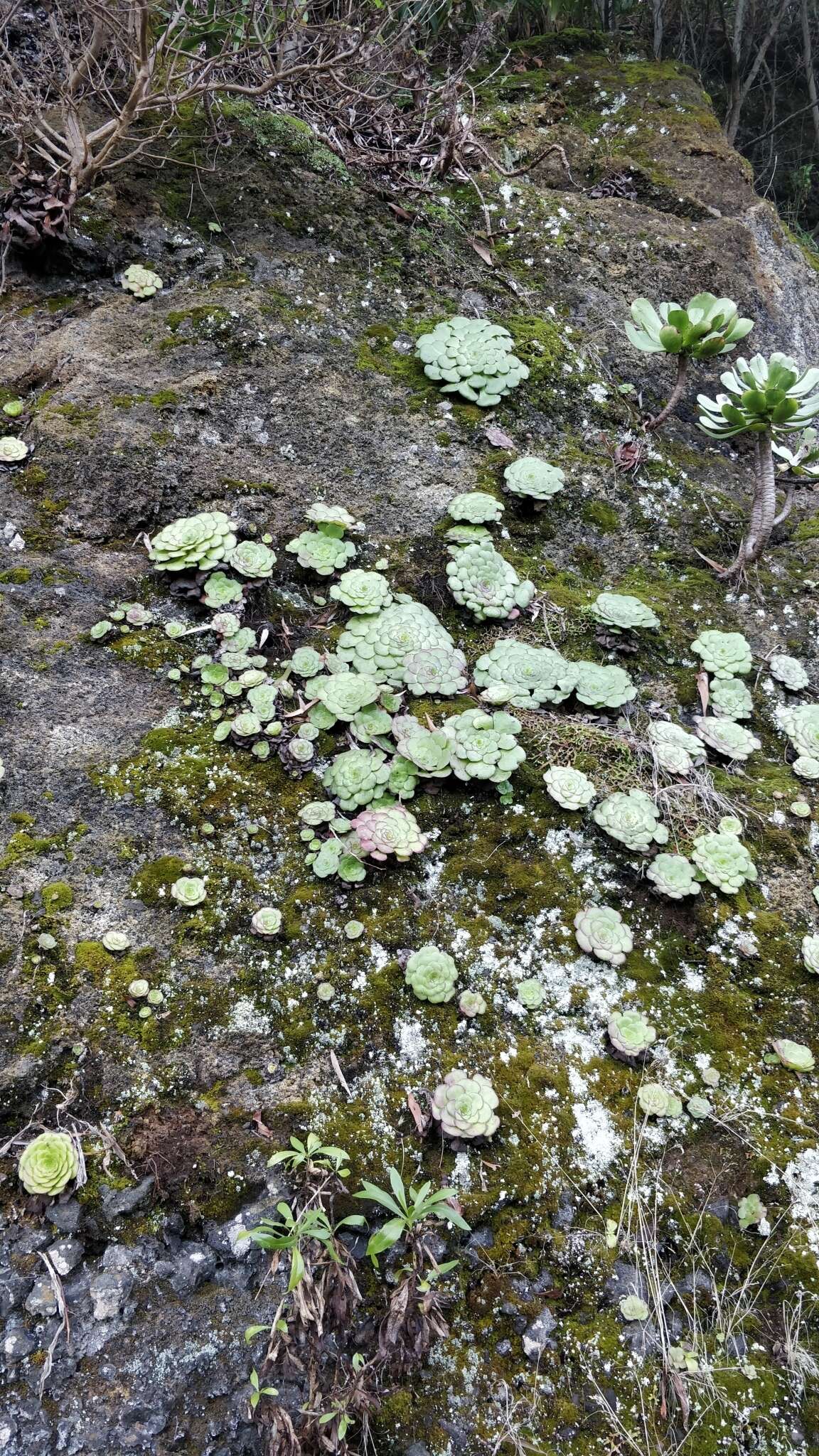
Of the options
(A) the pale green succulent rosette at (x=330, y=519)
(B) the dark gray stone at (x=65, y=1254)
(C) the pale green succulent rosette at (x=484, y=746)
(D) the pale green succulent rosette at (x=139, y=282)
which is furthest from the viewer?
(D) the pale green succulent rosette at (x=139, y=282)

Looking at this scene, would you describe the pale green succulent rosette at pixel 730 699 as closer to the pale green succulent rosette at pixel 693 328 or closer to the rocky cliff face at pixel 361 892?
the rocky cliff face at pixel 361 892

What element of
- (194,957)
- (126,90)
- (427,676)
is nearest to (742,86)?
(126,90)

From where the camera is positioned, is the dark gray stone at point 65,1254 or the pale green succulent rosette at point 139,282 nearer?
the dark gray stone at point 65,1254

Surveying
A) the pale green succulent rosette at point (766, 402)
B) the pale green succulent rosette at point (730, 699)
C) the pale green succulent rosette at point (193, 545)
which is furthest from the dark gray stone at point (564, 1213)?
the pale green succulent rosette at point (766, 402)

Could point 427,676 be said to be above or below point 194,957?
above

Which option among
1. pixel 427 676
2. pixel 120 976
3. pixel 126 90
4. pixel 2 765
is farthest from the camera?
pixel 126 90

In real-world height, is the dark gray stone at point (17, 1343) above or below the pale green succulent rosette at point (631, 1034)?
below

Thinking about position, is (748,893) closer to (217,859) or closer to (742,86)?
(217,859)
